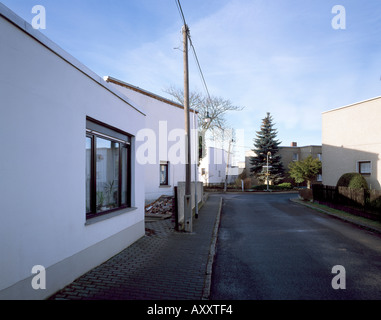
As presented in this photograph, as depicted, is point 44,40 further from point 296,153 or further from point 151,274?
point 296,153

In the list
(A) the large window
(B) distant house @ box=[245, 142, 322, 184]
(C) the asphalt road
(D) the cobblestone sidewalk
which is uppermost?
(B) distant house @ box=[245, 142, 322, 184]

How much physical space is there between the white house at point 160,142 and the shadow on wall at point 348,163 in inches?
473

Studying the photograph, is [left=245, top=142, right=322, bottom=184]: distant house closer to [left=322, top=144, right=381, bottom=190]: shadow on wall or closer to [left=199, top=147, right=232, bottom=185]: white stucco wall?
[left=199, top=147, right=232, bottom=185]: white stucco wall

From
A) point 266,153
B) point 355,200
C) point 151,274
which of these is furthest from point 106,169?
point 266,153

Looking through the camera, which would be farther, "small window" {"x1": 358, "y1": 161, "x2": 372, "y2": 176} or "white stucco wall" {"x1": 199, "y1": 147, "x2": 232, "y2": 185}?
"white stucco wall" {"x1": 199, "y1": 147, "x2": 232, "y2": 185}

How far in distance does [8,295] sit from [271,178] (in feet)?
120

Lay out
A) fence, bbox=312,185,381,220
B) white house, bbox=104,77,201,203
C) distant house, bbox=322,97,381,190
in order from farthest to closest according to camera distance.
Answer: distant house, bbox=322,97,381,190, white house, bbox=104,77,201,203, fence, bbox=312,185,381,220

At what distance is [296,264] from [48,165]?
498cm

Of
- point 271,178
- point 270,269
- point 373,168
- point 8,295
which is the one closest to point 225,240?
point 270,269

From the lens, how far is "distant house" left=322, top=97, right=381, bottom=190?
719 inches

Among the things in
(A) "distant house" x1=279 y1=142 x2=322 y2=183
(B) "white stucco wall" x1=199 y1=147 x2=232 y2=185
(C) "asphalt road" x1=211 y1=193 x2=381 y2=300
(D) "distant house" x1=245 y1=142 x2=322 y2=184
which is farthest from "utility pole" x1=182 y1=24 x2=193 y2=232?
(A) "distant house" x1=279 y1=142 x2=322 y2=183

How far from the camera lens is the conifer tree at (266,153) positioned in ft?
122

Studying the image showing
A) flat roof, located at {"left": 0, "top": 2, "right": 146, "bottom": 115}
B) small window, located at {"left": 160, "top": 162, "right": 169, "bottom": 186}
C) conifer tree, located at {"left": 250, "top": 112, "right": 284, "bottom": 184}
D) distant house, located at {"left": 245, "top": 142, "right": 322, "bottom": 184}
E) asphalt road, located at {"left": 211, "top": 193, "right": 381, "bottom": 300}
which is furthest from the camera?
distant house, located at {"left": 245, "top": 142, "right": 322, "bottom": 184}

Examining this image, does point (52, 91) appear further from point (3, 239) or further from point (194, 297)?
point (194, 297)
